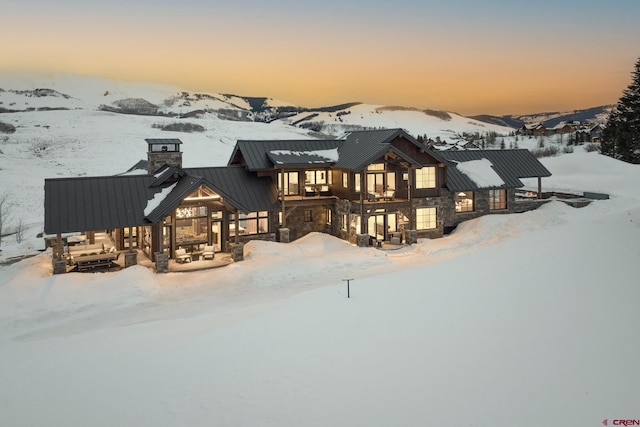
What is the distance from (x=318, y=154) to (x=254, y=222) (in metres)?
6.10

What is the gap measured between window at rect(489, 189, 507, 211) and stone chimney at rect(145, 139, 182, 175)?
20327mm

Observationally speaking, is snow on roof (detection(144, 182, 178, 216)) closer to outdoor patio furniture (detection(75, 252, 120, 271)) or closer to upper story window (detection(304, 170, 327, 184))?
outdoor patio furniture (detection(75, 252, 120, 271))

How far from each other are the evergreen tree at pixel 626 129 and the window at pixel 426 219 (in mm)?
18581

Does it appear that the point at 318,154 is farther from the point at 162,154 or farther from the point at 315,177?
the point at 162,154

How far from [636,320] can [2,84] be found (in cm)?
19616

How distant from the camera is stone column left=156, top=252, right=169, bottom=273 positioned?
21.2m

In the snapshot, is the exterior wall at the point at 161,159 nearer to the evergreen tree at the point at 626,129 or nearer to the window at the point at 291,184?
the window at the point at 291,184

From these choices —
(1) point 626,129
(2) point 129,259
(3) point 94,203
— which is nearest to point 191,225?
(2) point 129,259

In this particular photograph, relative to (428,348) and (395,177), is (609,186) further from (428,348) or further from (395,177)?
(428,348)

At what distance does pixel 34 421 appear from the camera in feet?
27.8

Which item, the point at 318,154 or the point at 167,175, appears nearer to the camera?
the point at 167,175

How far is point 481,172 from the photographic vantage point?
31.4 meters

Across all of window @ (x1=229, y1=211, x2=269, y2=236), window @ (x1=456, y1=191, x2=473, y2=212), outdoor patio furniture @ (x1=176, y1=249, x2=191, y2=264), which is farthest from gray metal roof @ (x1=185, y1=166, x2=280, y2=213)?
window @ (x1=456, y1=191, x2=473, y2=212)

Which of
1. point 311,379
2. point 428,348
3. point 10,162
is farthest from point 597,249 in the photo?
point 10,162
